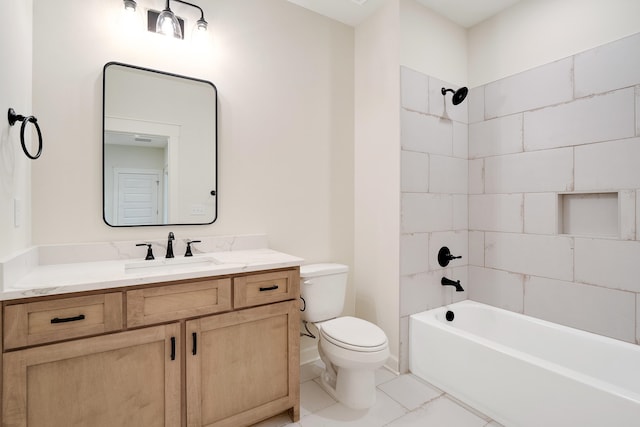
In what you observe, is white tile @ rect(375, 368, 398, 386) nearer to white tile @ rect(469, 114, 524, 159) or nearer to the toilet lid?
the toilet lid

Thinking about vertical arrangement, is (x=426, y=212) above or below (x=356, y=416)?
above

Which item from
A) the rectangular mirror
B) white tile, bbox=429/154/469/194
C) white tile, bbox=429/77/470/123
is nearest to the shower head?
white tile, bbox=429/77/470/123

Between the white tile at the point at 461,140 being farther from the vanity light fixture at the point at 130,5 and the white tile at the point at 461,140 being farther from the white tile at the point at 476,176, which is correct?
the vanity light fixture at the point at 130,5

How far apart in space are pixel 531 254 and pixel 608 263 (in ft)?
1.41

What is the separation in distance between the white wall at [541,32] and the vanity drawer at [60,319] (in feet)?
9.59

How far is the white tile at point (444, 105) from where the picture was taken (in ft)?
7.86

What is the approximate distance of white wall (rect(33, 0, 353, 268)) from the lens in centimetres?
160

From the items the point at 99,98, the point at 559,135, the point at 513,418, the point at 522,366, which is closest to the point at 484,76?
the point at 559,135

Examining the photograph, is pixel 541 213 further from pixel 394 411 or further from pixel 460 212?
pixel 394 411

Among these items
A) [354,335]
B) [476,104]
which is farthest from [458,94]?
[354,335]

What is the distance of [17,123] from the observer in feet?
4.66

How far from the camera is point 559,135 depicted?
2.10 meters

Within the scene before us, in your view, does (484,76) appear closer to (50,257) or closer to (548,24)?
(548,24)

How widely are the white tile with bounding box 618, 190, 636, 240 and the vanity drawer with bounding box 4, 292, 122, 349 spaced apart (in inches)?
105
